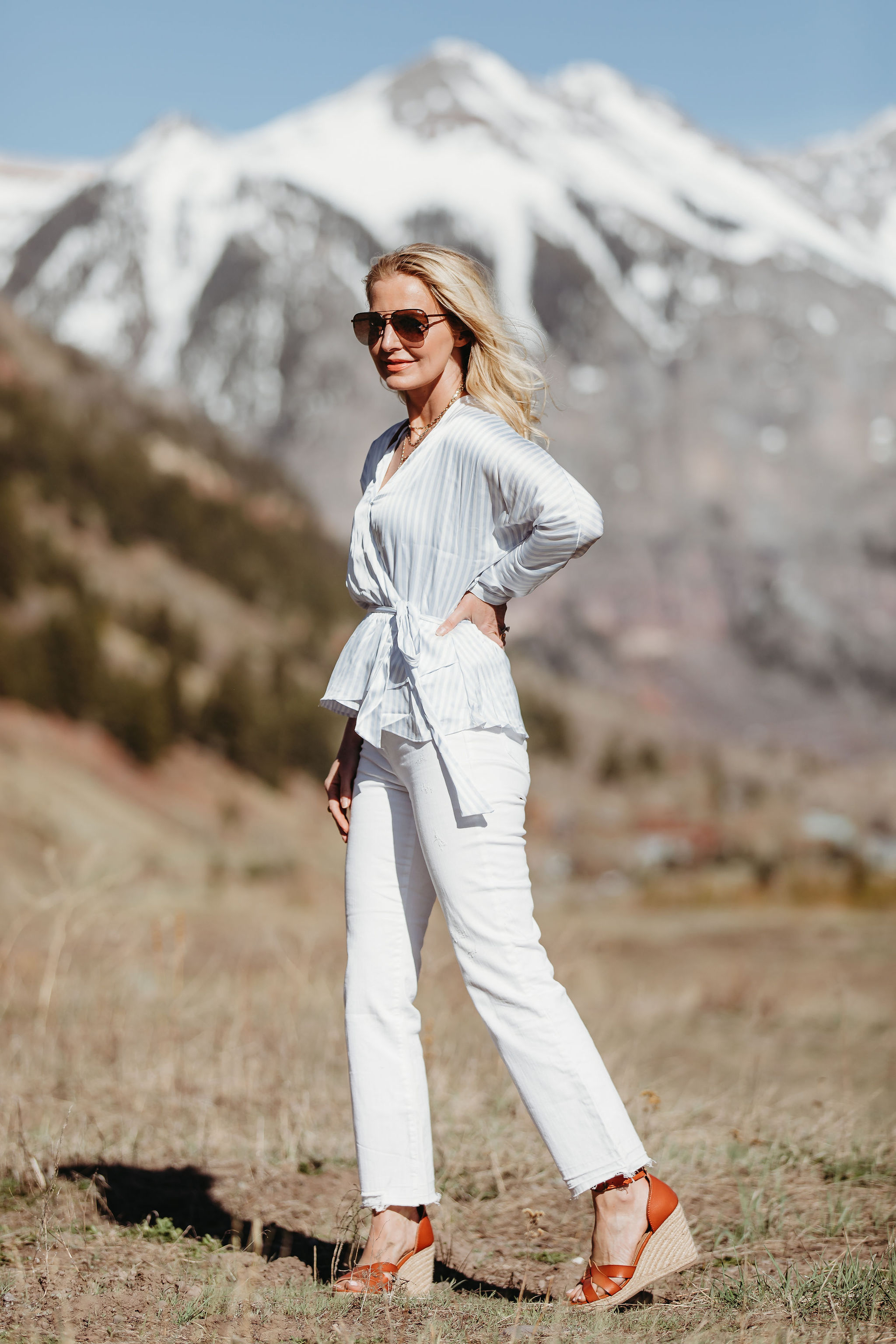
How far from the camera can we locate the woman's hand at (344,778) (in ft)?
7.68

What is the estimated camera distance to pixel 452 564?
2.21 metres

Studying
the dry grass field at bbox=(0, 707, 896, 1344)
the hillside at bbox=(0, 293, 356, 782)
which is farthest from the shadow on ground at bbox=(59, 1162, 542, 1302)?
the hillside at bbox=(0, 293, 356, 782)

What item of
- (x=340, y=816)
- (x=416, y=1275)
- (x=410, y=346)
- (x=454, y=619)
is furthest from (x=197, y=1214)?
(x=410, y=346)

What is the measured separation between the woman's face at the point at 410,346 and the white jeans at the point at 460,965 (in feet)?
2.20

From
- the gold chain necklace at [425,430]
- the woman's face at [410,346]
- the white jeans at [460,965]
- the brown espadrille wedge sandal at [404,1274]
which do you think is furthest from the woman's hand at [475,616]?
the brown espadrille wedge sandal at [404,1274]

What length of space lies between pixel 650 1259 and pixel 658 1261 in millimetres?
13

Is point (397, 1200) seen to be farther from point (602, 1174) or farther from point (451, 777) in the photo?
point (451, 777)

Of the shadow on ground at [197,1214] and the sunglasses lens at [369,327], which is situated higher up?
the sunglasses lens at [369,327]

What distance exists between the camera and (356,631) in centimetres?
234

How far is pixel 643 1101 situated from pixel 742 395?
86.2 m

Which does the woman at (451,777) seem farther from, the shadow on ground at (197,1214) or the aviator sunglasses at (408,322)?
the shadow on ground at (197,1214)

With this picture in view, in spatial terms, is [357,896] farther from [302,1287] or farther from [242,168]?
[242,168]

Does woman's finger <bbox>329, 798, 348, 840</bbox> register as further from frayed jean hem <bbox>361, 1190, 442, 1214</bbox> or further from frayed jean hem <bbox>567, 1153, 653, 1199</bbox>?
frayed jean hem <bbox>567, 1153, 653, 1199</bbox>

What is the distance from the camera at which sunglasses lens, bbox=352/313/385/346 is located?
229 centimetres
